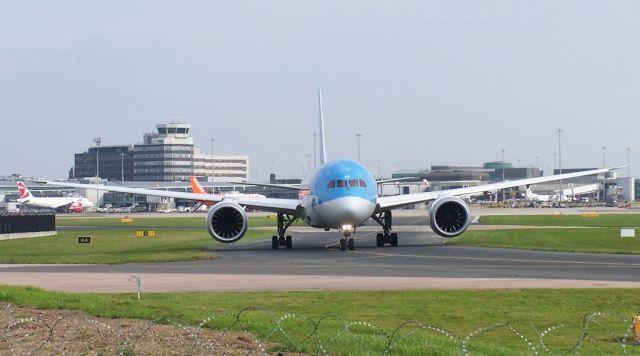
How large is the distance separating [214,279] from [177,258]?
12194 mm

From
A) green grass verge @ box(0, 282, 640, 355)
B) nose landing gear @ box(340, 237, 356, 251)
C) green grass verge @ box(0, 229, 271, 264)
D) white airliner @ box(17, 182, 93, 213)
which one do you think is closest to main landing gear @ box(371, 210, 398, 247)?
nose landing gear @ box(340, 237, 356, 251)

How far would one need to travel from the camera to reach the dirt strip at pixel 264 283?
31703mm

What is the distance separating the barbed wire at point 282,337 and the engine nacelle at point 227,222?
89.1 ft

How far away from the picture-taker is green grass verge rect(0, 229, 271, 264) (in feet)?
157

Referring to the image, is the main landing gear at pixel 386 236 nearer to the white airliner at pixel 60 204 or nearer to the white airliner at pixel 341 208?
the white airliner at pixel 341 208

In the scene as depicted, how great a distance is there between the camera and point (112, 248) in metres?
56.9

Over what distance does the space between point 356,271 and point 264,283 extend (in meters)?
5.81

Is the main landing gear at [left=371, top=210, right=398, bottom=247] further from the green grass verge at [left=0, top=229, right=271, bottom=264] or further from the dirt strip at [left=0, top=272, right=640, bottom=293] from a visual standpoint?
the dirt strip at [left=0, top=272, right=640, bottom=293]

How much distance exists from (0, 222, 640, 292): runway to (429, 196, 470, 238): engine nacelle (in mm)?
1089

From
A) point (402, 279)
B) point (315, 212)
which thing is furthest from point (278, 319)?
point (315, 212)

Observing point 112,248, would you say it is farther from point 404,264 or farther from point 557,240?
point 557,240

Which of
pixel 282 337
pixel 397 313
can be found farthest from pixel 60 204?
pixel 282 337

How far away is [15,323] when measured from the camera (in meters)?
23.4

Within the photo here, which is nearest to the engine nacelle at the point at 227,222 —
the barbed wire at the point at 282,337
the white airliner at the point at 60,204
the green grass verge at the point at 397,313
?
the green grass verge at the point at 397,313
